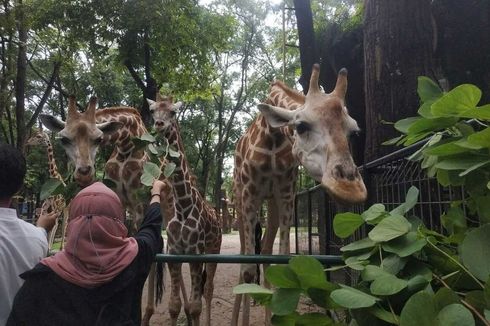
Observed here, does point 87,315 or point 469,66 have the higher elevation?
point 469,66

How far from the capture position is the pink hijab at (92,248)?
6.40 feet

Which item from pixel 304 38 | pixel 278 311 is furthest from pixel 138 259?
pixel 304 38

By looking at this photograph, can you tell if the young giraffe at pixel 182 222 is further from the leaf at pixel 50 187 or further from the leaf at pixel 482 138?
the leaf at pixel 482 138

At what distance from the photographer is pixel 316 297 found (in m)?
1.41

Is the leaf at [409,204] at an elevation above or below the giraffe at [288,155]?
below

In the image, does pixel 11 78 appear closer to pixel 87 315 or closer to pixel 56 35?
pixel 56 35

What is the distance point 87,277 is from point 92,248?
125 millimetres

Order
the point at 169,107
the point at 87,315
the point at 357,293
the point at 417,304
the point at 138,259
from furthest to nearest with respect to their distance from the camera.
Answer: the point at 169,107
the point at 138,259
the point at 87,315
the point at 357,293
the point at 417,304

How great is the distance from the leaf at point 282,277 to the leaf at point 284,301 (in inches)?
0.8

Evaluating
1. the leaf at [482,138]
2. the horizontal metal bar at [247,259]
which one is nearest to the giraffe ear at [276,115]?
the horizontal metal bar at [247,259]

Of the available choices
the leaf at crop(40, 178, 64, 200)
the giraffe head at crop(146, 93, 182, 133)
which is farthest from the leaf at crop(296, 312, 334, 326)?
the giraffe head at crop(146, 93, 182, 133)

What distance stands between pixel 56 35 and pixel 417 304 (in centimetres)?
1484

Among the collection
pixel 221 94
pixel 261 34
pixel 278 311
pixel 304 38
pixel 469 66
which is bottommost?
pixel 278 311

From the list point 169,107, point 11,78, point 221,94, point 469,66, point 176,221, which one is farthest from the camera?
point 221,94
